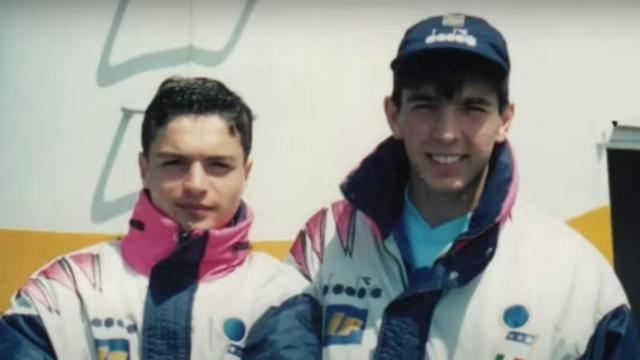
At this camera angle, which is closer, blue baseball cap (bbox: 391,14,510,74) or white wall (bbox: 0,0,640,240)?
blue baseball cap (bbox: 391,14,510,74)

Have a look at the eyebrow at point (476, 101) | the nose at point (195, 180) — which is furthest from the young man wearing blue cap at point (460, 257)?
the nose at point (195, 180)

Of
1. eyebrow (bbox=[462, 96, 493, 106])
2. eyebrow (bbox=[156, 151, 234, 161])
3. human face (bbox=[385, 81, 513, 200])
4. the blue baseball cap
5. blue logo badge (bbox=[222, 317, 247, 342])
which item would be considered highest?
the blue baseball cap

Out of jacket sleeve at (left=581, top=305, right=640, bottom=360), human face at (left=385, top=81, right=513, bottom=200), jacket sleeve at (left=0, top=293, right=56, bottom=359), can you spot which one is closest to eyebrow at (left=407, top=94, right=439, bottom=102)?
human face at (left=385, top=81, right=513, bottom=200)

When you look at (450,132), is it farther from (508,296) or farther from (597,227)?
(597,227)

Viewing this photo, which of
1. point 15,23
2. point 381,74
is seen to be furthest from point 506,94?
point 15,23

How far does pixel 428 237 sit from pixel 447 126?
0.73 ft

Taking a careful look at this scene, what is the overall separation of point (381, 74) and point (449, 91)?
24.2 inches

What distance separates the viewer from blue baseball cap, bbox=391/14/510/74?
A: 5.42 ft

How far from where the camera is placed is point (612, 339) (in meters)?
1.62

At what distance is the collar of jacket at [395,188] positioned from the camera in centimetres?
169

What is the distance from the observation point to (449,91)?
5.45 ft

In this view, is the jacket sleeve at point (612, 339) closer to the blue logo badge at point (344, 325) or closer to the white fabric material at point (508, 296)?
the white fabric material at point (508, 296)

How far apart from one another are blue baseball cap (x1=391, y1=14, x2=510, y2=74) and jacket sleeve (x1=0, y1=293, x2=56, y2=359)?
2.52 feet

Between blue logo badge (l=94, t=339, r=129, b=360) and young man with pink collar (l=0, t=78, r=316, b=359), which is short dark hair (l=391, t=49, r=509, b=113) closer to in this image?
young man with pink collar (l=0, t=78, r=316, b=359)
